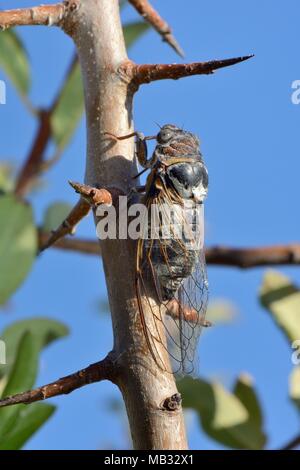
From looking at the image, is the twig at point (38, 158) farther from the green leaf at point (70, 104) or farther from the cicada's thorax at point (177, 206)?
the cicada's thorax at point (177, 206)

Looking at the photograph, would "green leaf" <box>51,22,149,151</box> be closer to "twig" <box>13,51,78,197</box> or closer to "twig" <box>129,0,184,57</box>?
"twig" <box>13,51,78,197</box>

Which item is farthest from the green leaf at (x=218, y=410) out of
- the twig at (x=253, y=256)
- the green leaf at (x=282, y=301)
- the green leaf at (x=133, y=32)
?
the green leaf at (x=133, y=32)

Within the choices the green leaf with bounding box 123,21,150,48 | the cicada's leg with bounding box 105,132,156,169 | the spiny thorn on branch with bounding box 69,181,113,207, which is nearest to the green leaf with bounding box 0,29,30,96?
the green leaf with bounding box 123,21,150,48

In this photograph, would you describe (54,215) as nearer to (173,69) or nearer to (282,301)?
(282,301)

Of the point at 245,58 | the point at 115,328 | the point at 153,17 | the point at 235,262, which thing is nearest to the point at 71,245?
the point at 235,262
